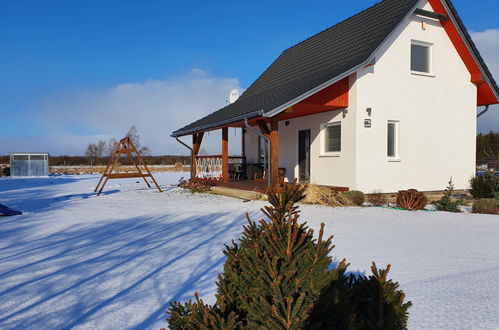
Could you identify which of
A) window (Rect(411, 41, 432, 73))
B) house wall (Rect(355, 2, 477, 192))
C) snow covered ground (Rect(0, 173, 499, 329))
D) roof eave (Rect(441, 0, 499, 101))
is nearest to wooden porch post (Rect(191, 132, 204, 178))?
house wall (Rect(355, 2, 477, 192))

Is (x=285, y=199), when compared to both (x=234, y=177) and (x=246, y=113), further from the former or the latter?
(x=234, y=177)

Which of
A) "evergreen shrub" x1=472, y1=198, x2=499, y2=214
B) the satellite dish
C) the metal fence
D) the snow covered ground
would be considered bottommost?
the snow covered ground

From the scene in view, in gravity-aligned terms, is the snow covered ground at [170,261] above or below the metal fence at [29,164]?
below

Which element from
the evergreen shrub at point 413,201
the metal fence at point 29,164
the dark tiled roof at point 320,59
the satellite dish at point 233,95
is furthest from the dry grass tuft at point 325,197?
the metal fence at point 29,164

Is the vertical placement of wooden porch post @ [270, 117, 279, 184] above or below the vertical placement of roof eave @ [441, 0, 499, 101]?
below

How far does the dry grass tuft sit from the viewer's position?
998 centimetres

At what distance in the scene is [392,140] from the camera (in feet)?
38.6

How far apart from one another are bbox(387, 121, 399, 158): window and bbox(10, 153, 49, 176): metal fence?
2643 centimetres

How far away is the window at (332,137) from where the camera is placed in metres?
12.0

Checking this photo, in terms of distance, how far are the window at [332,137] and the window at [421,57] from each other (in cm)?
317

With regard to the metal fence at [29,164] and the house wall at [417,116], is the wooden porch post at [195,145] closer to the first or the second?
the house wall at [417,116]

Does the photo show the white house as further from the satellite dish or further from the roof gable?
the satellite dish

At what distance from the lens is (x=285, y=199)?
1.86 meters

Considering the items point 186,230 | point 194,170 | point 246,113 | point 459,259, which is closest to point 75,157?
point 194,170
